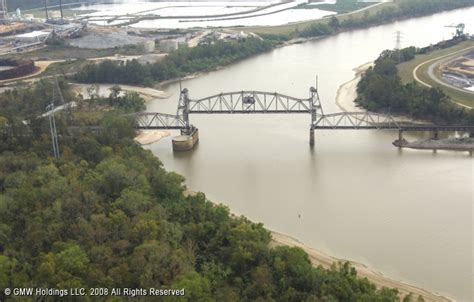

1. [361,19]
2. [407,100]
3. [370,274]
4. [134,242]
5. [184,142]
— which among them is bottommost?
[370,274]

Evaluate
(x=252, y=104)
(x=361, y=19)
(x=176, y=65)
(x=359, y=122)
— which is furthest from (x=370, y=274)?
(x=361, y=19)

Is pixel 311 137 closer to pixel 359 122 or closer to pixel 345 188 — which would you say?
pixel 359 122

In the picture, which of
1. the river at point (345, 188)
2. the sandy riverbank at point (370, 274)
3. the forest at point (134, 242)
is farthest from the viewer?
the river at point (345, 188)

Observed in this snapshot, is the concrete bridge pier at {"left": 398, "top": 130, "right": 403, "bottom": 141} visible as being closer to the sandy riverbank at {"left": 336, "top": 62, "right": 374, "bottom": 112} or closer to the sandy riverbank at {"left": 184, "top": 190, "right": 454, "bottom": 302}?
the sandy riverbank at {"left": 336, "top": 62, "right": 374, "bottom": 112}

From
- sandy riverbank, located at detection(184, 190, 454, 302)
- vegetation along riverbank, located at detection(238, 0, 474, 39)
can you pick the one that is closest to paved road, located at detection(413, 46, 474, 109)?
sandy riverbank, located at detection(184, 190, 454, 302)

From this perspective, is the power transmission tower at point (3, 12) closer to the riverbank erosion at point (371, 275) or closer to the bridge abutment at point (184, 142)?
the bridge abutment at point (184, 142)

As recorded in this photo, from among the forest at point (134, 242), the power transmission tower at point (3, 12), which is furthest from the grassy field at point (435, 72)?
the power transmission tower at point (3, 12)
